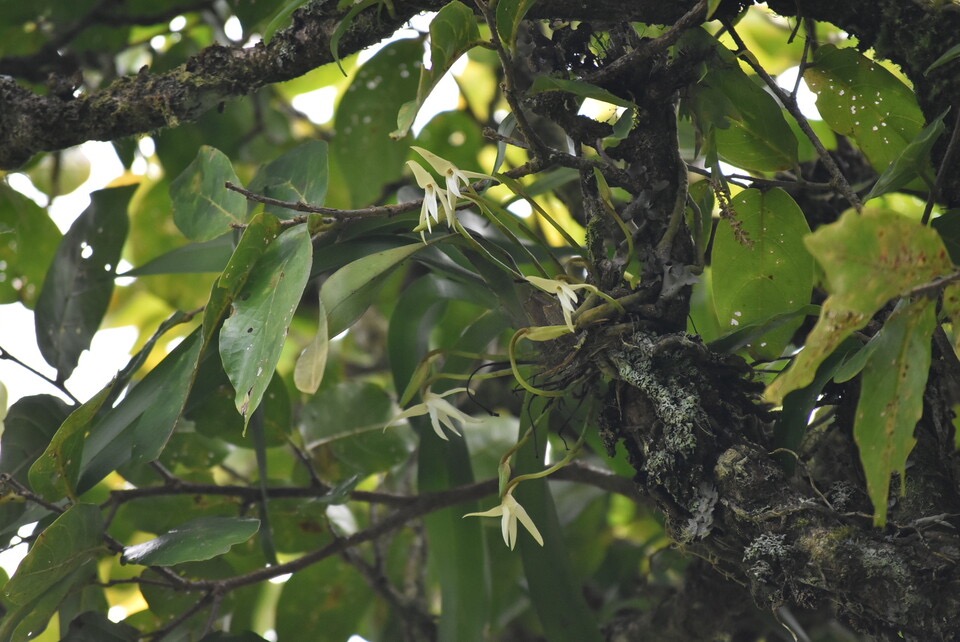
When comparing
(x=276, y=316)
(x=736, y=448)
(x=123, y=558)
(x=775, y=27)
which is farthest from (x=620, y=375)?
(x=775, y=27)

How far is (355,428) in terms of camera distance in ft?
2.67

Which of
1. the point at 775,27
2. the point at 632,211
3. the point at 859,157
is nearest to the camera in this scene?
the point at 632,211

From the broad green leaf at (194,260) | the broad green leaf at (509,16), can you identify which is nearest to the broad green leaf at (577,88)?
the broad green leaf at (509,16)

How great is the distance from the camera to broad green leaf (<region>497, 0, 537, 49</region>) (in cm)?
43

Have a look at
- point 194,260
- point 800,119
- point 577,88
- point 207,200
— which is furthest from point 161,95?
point 800,119

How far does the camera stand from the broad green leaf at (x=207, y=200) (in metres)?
0.53

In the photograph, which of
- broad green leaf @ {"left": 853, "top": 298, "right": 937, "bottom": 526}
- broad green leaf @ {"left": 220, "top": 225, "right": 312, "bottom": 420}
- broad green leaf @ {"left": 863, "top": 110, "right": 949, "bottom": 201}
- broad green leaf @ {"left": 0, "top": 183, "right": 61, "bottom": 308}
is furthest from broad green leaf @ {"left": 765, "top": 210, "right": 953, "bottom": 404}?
broad green leaf @ {"left": 0, "top": 183, "right": 61, "bottom": 308}

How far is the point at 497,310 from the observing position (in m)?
0.59

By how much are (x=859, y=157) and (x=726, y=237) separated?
0.31 m

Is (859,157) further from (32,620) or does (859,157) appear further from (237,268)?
(32,620)

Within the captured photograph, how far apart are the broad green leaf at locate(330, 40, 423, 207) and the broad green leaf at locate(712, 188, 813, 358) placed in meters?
0.43

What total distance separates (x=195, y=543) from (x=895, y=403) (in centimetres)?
41

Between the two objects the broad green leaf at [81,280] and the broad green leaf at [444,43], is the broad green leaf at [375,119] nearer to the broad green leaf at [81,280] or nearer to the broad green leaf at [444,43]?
the broad green leaf at [81,280]

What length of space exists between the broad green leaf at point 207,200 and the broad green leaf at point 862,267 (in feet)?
1.17
